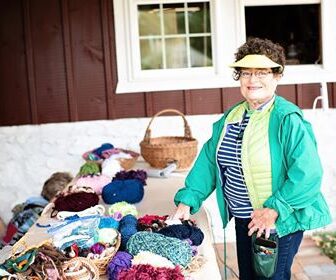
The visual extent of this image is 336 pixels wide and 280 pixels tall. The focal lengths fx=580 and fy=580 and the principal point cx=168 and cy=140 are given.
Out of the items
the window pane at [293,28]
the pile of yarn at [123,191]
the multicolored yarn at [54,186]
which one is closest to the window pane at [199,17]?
the window pane at [293,28]

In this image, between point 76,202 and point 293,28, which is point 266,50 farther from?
point 293,28

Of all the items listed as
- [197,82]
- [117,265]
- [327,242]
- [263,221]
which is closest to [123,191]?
[263,221]

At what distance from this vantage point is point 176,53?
14.6 feet

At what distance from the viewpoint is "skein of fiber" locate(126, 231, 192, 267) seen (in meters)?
1.74

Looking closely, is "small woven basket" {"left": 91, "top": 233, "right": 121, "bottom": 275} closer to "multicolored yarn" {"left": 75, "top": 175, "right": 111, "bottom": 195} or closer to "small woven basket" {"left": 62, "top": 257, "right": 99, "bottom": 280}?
"small woven basket" {"left": 62, "top": 257, "right": 99, "bottom": 280}

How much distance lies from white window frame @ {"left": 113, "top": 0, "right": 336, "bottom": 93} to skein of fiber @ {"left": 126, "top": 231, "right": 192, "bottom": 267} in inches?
103

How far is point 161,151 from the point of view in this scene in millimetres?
3416

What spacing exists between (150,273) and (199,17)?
3102mm

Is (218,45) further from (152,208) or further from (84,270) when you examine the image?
(84,270)

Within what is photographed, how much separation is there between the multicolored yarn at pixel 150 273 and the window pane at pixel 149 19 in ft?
9.81

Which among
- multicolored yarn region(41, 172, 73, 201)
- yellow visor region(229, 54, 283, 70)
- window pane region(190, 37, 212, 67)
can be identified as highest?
window pane region(190, 37, 212, 67)

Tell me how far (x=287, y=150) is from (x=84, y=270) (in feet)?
2.61

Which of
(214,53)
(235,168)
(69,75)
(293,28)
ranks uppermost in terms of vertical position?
(293,28)

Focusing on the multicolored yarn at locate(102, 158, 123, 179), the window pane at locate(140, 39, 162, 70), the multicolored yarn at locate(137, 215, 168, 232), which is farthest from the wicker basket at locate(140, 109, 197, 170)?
the multicolored yarn at locate(137, 215, 168, 232)
